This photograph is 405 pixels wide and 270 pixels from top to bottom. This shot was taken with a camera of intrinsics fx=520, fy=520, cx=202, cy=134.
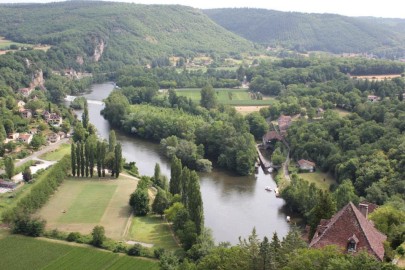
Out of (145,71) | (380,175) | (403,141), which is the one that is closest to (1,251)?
(380,175)

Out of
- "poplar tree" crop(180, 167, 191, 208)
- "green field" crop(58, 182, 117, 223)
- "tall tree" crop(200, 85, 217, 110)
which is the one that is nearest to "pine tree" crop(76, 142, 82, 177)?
"green field" crop(58, 182, 117, 223)

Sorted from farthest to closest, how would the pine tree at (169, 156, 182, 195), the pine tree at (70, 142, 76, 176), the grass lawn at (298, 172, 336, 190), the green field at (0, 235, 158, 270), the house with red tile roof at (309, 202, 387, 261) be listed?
the grass lawn at (298, 172, 336, 190) → the pine tree at (70, 142, 76, 176) → the pine tree at (169, 156, 182, 195) → the green field at (0, 235, 158, 270) → the house with red tile roof at (309, 202, 387, 261)

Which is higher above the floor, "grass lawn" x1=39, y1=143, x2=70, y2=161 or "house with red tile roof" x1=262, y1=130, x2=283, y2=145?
"house with red tile roof" x1=262, y1=130, x2=283, y2=145

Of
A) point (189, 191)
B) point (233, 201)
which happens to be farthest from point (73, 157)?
point (233, 201)

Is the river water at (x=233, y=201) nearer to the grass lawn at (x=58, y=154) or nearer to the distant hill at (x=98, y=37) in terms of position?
the grass lawn at (x=58, y=154)

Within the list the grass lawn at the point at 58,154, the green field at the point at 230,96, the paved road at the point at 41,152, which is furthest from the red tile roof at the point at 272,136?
the paved road at the point at 41,152

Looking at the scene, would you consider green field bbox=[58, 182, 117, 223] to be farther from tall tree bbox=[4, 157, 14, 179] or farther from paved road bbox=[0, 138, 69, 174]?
paved road bbox=[0, 138, 69, 174]

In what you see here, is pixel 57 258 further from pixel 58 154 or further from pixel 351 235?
pixel 58 154
